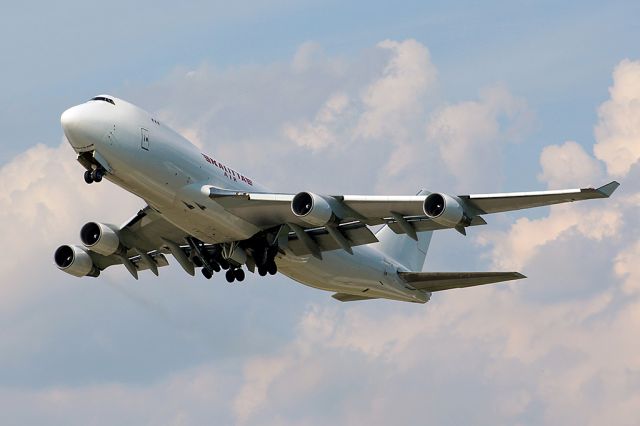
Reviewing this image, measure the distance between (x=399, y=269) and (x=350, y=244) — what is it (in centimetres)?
764

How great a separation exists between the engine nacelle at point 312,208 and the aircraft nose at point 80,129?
7.74 m

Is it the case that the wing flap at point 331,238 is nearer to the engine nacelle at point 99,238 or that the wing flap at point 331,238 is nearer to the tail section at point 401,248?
the engine nacelle at point 99,238

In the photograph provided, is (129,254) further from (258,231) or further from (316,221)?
(316,221)

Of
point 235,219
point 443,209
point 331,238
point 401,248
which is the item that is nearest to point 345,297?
point 401,248

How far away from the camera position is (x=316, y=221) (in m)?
47.6

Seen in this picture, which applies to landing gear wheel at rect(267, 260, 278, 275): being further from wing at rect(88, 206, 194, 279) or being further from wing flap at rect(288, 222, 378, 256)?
wing at rect(88, 206, 194, 279)

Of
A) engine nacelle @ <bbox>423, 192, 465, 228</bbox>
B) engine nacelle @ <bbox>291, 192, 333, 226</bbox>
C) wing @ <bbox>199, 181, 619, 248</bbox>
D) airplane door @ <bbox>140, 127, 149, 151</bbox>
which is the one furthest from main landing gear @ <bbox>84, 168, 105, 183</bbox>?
engine nacelle @ <bbox>423, 192, 465, 228</bbox>

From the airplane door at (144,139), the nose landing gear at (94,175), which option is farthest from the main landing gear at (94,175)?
the airplane door at (144,139)

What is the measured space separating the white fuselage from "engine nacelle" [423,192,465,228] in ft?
25.3

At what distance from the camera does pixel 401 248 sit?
6219 cm

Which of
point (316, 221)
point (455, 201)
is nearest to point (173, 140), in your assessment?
point (316, 221)

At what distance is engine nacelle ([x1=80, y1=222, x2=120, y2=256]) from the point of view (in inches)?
2128

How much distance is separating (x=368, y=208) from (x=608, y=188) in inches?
371

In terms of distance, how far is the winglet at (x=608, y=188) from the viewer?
42.8 meters
